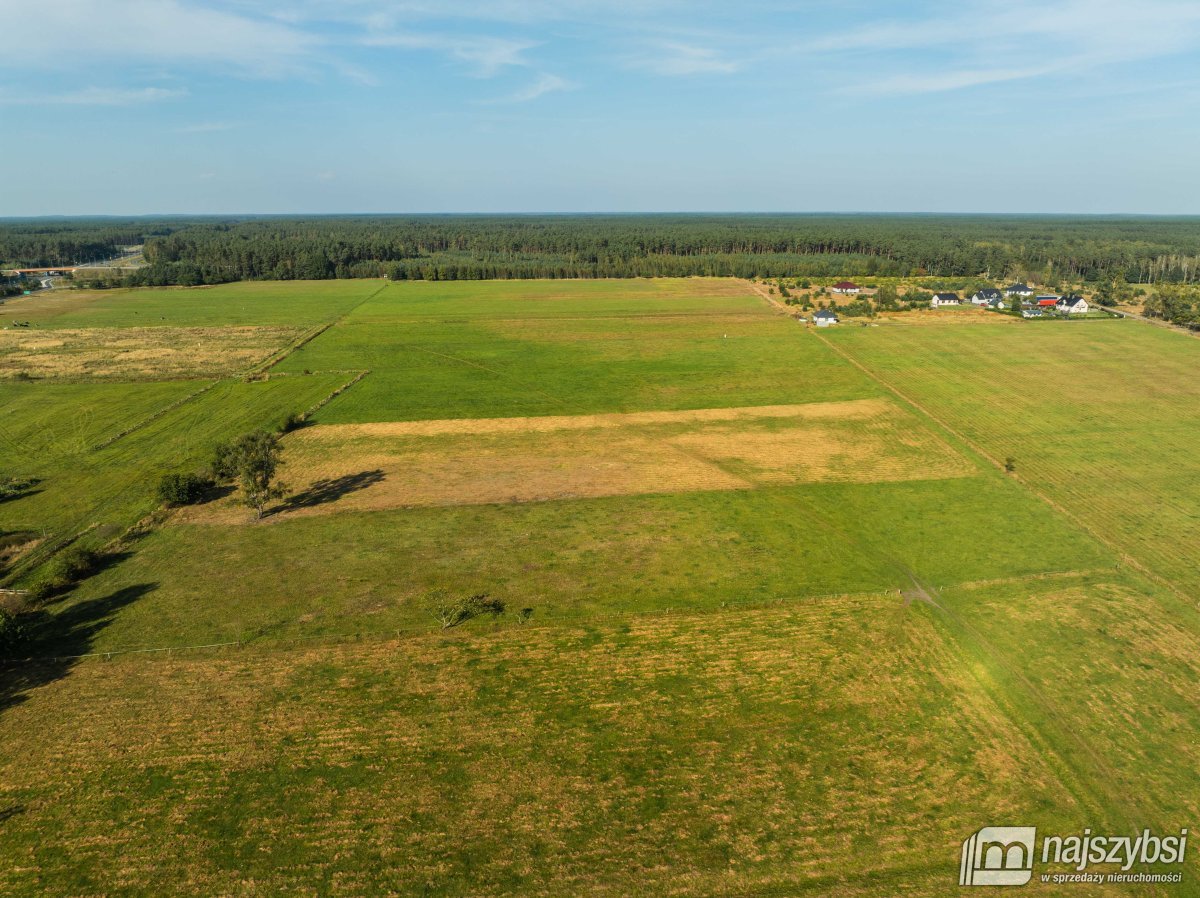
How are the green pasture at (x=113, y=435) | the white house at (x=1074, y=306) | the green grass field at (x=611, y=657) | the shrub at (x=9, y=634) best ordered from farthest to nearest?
the white house at (x=1074, y=306) → the green pasture at (x=113, y=435) → the shrub at (x=9, y=634) → the green grass field at (x=611, y=657)

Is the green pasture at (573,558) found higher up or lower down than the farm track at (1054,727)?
higher up

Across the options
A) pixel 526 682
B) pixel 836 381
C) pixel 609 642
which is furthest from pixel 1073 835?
pixel 836 381

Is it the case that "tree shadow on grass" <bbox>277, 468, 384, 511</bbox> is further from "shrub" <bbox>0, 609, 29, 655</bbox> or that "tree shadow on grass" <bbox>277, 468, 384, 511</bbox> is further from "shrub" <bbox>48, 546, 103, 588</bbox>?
"shrub" <bbox>0, 609, 29, 655</bbox>

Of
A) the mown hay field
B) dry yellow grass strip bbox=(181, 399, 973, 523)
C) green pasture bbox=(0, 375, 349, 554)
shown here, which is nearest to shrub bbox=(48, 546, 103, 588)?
green pasture bbox=(0, 375, 349, 554)

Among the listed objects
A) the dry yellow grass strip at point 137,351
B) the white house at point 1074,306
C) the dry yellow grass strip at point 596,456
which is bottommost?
the dry yellow grass strip at point 596,456

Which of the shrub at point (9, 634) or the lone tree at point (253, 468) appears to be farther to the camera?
the lone tree at point (253, 468)

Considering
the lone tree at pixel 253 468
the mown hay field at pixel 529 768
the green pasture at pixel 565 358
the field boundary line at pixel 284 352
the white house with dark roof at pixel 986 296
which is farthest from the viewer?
the white house with dark roof at pixel 986 296

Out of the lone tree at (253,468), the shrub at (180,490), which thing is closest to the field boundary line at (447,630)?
the lone tree at (253,468)

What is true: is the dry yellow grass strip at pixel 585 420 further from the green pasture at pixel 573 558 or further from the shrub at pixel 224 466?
the green pasture at pixel 573 558
